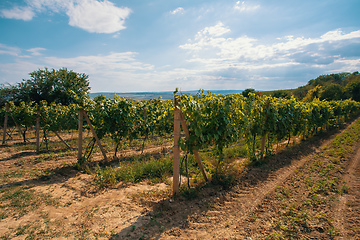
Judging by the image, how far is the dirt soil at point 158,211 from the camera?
117 inches

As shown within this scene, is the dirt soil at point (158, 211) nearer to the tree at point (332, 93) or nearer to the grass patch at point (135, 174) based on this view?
the grass patch at point (135, 174)

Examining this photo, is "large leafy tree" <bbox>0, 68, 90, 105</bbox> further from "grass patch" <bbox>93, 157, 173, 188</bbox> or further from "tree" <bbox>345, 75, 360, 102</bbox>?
"tree" <bbox>345, 75, 360, 102</bbox>

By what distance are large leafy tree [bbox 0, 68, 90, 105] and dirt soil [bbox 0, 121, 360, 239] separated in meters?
19.6

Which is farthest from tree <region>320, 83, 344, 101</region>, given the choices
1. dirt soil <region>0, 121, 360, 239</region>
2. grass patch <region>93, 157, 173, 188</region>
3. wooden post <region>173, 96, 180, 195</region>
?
wooden post <region>173, 96, 180, 195</region>

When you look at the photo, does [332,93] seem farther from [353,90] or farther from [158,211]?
[158,211]

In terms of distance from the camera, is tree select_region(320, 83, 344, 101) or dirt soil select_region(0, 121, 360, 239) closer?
dirt soil select_region(0, 121, 360, 239)

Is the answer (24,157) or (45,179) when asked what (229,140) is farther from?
(24,157)

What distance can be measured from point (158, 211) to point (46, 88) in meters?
26.1

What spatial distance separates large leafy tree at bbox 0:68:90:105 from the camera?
69.4 ft

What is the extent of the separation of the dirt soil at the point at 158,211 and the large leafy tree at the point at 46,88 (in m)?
19.6

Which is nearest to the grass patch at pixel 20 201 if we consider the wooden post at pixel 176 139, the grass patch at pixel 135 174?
the grass patch at pixel 135 174

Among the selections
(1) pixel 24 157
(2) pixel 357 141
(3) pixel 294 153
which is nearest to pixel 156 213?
(3) pixel 294 153

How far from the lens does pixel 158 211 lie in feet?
11.7

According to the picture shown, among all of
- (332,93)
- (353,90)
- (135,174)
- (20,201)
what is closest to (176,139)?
(135,174)
